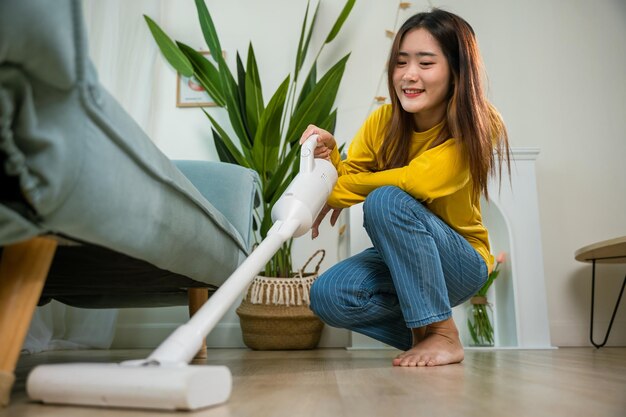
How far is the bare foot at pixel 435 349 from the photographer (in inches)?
42.6

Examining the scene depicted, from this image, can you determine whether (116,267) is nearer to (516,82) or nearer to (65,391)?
(65,391)

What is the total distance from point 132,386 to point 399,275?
0.69 metres

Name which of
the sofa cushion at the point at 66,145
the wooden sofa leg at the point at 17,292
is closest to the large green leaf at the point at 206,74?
the sofa cushion at the point at 66,145

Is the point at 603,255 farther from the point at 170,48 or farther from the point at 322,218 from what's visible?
the point at 170,48

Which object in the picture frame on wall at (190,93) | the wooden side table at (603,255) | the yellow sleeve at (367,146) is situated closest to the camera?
the yellow sleeve at (367,146)

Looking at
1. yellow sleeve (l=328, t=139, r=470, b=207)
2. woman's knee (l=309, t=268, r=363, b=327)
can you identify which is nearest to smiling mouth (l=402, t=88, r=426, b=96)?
yellow sleeve (l=328, t=139, r=470, b=207)

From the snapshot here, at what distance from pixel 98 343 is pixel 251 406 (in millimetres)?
1540

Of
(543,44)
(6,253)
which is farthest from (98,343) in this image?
(543,44)

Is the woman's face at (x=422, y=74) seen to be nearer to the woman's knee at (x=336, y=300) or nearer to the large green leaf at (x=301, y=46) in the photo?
the woman's knee at (x=336, y=300)

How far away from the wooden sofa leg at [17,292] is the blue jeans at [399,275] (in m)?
0.67

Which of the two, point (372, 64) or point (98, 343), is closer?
point (98, 343)

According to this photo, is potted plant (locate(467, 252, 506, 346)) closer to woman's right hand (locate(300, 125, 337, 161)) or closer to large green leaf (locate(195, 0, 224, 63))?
woman's right hand (locate(300, 125, 337, 161))

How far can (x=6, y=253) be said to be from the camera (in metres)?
0.63

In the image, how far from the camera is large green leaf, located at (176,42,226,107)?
2.20 metres
